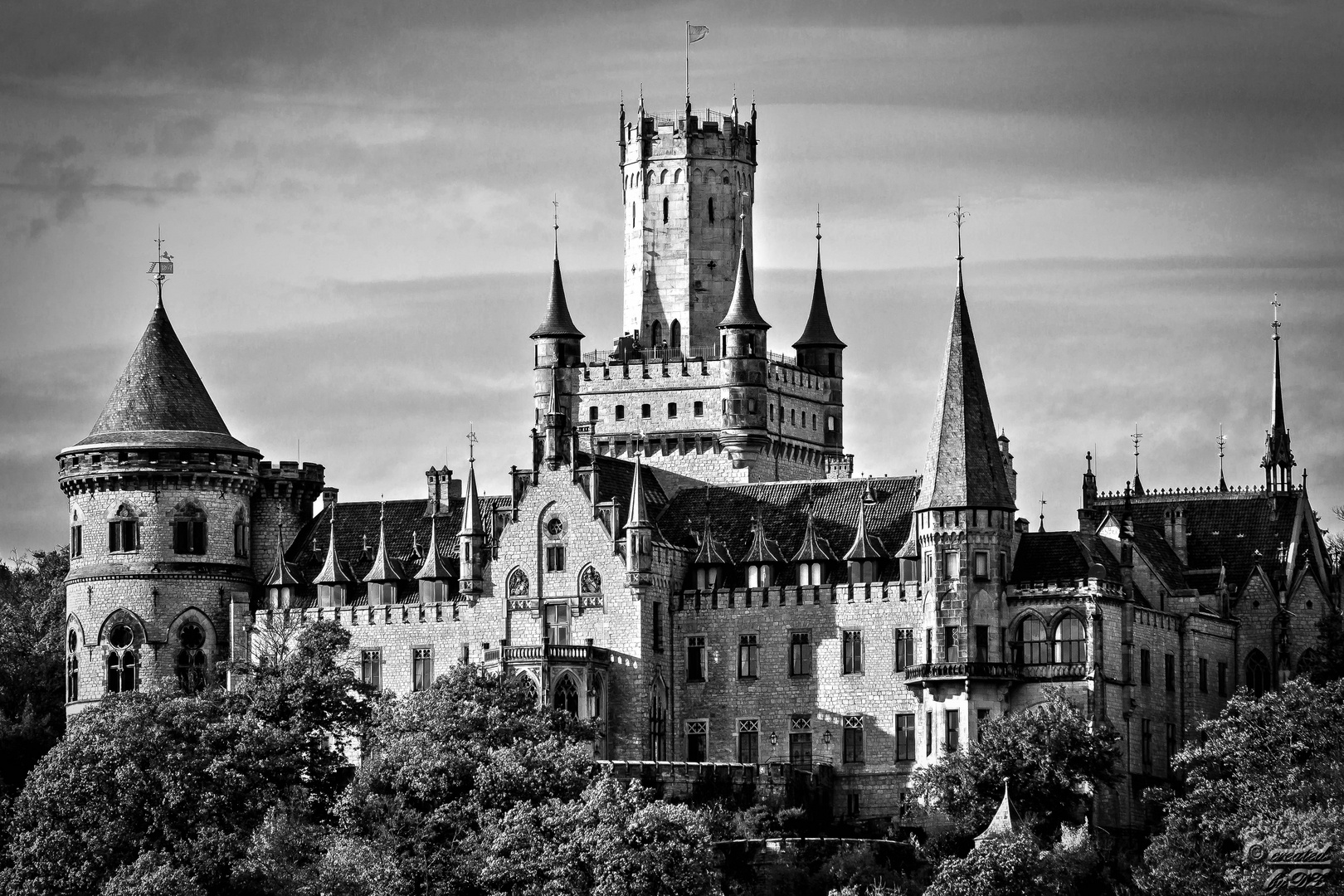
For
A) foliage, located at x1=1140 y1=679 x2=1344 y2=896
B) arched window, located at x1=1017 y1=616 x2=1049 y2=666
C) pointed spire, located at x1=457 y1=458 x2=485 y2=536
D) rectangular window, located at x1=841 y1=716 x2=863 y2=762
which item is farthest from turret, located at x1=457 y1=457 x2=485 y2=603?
foliage, located at x1=1140 y1=679 x2=1344 y2=896

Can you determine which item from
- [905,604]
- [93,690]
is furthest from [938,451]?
[93,690]

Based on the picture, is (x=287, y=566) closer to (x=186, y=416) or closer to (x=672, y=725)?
(x=186, y=416)

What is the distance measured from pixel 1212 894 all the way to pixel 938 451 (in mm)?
28354

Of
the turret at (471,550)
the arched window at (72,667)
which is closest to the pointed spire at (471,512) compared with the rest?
the turret at (471,550)

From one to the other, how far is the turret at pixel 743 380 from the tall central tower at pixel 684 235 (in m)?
3.28

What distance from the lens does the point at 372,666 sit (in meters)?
149

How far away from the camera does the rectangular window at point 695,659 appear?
479ft

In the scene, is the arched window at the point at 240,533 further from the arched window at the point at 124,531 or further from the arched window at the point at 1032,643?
the arched window at the point at 1032,643

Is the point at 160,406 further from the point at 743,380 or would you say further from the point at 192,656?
the point at 743,380

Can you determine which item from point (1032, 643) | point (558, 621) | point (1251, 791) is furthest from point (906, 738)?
point (1251, 791)

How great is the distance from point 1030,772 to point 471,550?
27.2 meters

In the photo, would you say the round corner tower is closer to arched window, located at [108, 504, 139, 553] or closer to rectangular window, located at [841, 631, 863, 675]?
arched window, located at [108, 504, 139, 553]

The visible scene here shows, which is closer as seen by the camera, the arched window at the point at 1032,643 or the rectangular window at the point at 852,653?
the arched window at the point at 1032,643

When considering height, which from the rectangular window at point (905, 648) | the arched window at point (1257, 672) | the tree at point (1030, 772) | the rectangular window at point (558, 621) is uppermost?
the rectangular window at point (558, 621)
